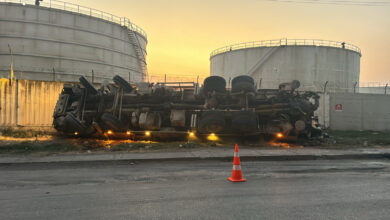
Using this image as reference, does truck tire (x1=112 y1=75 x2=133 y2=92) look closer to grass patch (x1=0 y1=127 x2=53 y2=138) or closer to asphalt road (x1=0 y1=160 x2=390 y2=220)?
asphalt road (x1=0 y1=160 x2=390 y2=220)

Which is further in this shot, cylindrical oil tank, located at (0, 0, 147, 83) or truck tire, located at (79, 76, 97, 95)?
cylindrical oil tank, located at (0, 0, 147, 83)

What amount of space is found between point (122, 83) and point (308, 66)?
822 inches

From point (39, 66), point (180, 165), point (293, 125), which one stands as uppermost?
point (39, 66)

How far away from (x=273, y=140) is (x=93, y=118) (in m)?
8.21

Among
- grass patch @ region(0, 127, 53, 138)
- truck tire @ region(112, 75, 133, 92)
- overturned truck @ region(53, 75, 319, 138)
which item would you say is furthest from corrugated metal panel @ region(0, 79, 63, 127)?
truck tire @ region(112, 75, 133, 92)

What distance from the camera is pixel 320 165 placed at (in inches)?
338

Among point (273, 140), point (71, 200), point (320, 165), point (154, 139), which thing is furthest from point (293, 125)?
point (71, 200)

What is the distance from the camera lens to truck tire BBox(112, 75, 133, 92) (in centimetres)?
1297

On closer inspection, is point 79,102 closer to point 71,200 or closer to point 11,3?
point 71,200

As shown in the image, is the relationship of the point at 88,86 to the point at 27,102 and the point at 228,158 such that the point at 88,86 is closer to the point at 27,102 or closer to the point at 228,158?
the point at 27,102

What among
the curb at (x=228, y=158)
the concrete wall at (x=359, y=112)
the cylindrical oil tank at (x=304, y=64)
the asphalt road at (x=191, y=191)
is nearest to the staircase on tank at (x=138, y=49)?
the cylindrical oil tank at (x=304, y=64)

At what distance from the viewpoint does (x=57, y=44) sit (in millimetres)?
23828

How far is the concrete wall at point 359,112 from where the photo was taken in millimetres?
19391

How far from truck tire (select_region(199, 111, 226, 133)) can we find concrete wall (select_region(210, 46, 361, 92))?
52.6ft
